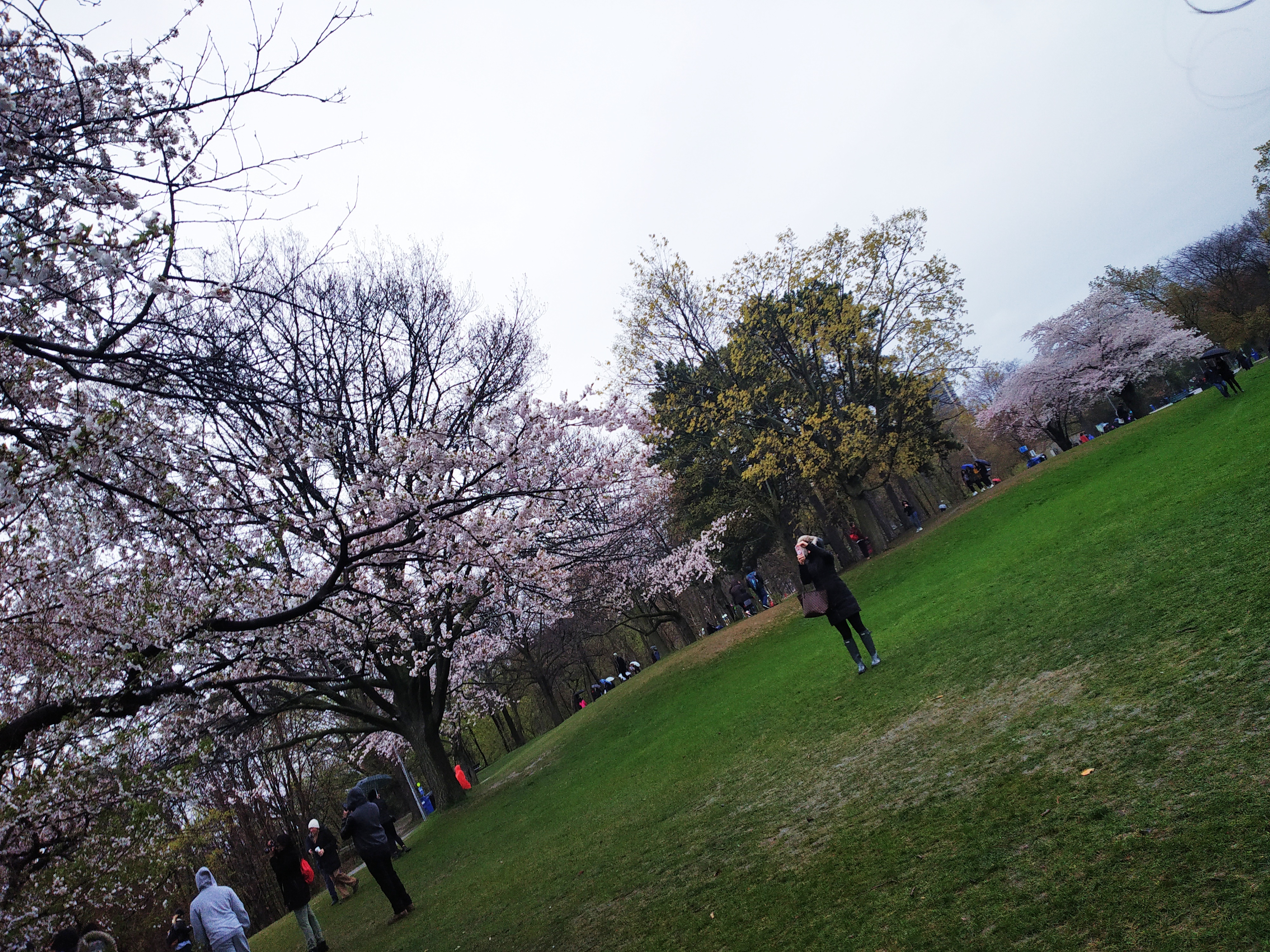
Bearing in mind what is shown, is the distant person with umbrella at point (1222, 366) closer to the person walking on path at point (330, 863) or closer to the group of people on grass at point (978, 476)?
the group of people on grass at point (978, 476)

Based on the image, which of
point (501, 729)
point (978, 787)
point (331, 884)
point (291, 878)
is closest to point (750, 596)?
point (331, 884)

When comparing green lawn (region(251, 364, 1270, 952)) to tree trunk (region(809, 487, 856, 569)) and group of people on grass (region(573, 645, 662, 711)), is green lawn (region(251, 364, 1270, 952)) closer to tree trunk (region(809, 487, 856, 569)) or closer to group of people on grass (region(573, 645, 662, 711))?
tree trunk (region(809, 487, 856, 569))

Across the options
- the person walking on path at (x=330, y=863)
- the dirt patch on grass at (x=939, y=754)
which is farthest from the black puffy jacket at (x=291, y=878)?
the dirt patch on grass at (x=939, y=754)

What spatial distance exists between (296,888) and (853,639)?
8337 mm

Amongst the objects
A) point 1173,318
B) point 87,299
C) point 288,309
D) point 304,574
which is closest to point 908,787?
point 87,299

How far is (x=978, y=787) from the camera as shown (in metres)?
4.62

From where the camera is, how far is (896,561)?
20297mm

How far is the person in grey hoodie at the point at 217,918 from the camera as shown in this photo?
778cm

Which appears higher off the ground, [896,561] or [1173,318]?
[1173,318]

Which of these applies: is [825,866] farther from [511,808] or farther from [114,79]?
[511,808]

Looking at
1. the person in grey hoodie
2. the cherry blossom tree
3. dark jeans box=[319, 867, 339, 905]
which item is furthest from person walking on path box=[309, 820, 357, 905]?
the cherry blossom tree

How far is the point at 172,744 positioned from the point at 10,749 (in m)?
9.45

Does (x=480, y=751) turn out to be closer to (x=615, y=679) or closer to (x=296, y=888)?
(x=615, y=679)

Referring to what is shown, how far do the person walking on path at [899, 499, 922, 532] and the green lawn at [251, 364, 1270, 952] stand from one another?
52.0 ft
